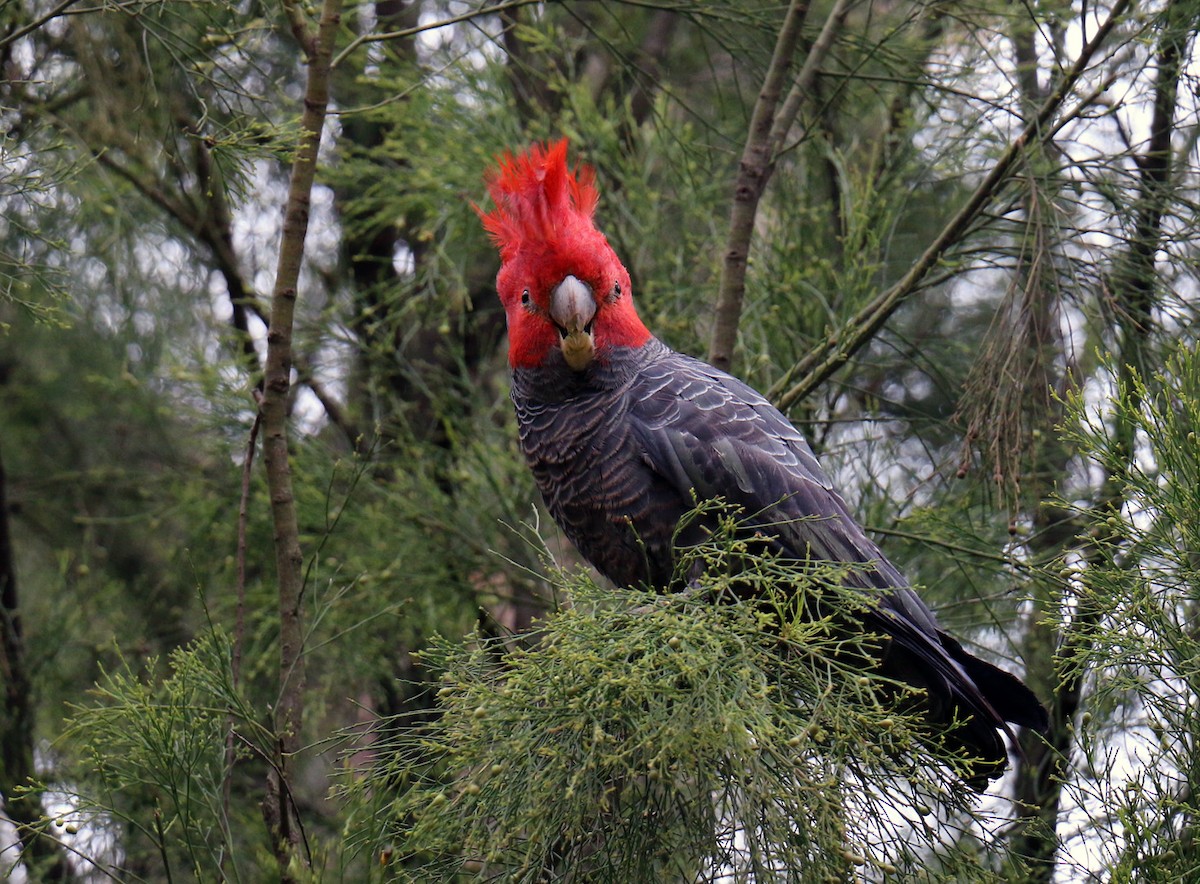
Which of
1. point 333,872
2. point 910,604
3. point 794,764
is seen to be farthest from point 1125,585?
point 333,872

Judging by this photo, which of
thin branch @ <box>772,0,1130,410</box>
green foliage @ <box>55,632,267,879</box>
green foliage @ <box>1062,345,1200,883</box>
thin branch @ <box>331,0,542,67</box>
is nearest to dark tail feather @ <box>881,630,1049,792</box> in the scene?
green foliage @ <box>1062,345,1200,883</box>

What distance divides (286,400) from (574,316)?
0.93m

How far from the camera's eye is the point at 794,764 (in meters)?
2.15

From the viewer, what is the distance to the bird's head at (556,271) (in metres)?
3.36

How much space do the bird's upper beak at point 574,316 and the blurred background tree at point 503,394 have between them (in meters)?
0.54

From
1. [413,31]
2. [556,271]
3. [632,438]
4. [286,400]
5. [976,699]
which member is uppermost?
[413,31]

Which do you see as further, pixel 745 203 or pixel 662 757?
pixel 745 203

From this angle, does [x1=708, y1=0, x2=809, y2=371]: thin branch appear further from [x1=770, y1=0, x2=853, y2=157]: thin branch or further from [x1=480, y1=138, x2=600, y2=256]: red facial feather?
[x1=480, y1=138, x2=600, y2=256]: red facial feather

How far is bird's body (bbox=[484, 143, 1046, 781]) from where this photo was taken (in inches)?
121

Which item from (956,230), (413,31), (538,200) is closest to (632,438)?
(538,200)

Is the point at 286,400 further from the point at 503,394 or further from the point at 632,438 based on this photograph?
the point at 503,394

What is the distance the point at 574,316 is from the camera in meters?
3.35

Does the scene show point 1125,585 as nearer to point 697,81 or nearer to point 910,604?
point 910,604

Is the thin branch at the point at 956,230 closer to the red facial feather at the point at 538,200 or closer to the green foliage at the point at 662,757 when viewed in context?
the red facial feather at the point at 538,200
